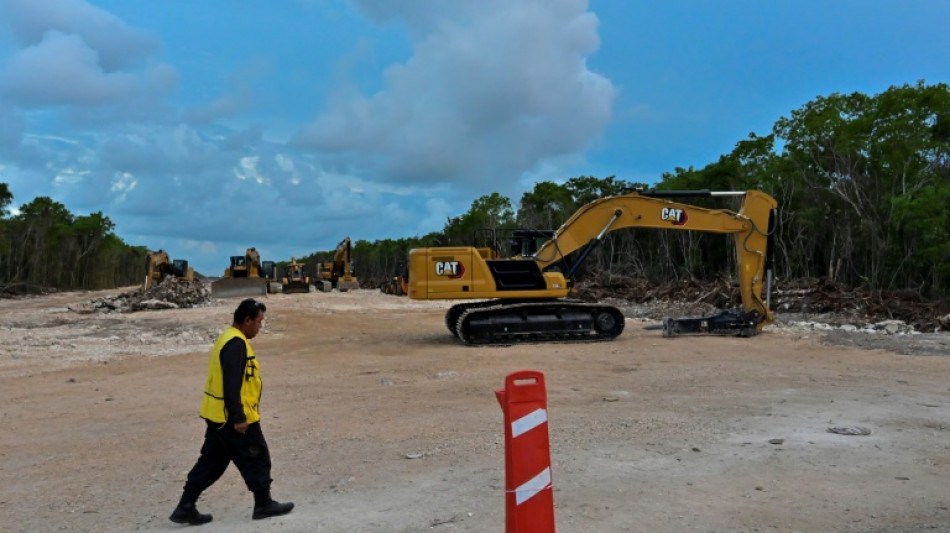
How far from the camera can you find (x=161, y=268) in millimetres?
42938

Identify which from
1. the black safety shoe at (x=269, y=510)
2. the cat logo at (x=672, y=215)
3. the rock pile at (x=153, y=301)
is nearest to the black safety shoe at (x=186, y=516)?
the black safety shoe at (x=269, y=510)

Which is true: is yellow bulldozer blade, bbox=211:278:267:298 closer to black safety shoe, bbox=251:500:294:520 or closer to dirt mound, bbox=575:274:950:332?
dirt mound, bbox=575:274:950:332

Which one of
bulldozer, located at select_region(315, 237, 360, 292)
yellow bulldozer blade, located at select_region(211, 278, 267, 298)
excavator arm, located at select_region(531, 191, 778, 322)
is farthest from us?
bulldozer, located at select_region(315, 237, 360, 292)

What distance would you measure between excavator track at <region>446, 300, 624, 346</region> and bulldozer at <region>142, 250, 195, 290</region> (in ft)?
97.2

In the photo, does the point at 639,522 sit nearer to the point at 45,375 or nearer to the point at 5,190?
the point at 45,375

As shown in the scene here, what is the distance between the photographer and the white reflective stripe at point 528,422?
146 inches

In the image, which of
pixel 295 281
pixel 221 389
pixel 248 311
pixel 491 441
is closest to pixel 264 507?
pixel 221 389

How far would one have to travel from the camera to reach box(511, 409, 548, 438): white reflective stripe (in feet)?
12.2

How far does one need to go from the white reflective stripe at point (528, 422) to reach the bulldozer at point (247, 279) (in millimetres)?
38372

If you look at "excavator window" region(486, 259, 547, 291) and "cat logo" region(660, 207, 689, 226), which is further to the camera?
"cat logo" region(660, 207, 689, 226)

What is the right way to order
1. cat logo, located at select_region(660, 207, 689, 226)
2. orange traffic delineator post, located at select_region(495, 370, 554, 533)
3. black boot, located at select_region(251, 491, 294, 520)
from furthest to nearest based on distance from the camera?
cat logo, located at select_region(660, 207, 689, 226)
black boot, located at select_region(251, 491, 294, 520)
orange traffic delineator post, located at select_region(495, 370, 554, 533)

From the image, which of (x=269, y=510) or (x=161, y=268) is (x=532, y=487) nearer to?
(x=269, y=510)

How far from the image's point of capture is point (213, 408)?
4.97 meters

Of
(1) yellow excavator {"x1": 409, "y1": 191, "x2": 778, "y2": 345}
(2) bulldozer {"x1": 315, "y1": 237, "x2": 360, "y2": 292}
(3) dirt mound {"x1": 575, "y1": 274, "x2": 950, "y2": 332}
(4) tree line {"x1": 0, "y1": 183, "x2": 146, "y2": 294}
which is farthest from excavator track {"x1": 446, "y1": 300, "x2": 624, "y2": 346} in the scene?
(4) tree line {"x1": 0, "y1": 183, "x2": 146, "y2": 294}
